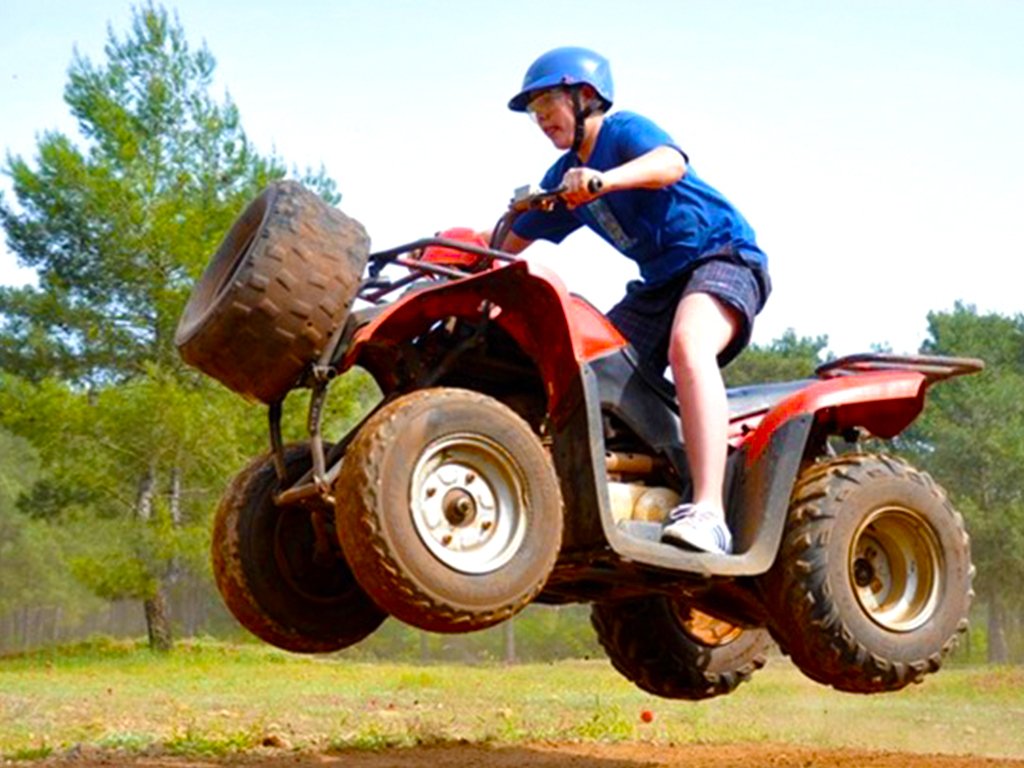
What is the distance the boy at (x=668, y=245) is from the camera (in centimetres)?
583

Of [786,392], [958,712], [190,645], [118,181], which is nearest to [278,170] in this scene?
[118,181]

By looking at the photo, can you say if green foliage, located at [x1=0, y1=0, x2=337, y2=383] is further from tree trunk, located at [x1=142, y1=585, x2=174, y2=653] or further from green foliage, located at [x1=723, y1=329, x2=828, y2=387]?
green foliage, located at [x1=723, y1=329, x2=828, y2=387]

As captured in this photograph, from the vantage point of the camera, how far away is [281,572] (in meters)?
6.01

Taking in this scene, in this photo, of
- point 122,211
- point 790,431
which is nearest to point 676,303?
point 790,431

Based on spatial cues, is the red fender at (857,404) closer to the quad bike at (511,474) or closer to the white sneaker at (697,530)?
the quad bike at (511,474)

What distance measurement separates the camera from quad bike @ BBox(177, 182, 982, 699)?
199 inches

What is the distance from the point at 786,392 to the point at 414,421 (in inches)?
96.6

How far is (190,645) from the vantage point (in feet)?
97.9

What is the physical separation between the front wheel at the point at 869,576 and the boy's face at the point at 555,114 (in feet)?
5.92

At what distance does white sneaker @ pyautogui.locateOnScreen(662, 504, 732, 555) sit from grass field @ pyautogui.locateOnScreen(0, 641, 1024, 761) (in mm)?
3903

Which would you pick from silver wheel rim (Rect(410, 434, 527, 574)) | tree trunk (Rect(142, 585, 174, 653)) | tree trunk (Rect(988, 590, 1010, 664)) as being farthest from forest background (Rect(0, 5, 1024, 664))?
tree trunk (Rect(988, 590, 1010, 664))

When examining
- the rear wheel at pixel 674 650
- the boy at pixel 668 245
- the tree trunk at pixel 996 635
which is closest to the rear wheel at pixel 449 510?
the boy at pixel 668 245

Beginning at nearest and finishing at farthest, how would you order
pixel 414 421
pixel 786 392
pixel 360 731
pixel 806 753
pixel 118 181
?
pixel 414 421, pixel 786 392, pixel 806 753, pixel 360 731, pixel 118 181

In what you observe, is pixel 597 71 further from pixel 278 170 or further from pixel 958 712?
pixel 278 170
